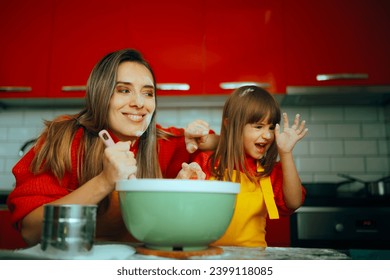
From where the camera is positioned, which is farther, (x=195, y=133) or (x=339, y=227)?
(x=339, y=227)

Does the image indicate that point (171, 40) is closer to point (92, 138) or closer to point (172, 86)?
point (172, 86)

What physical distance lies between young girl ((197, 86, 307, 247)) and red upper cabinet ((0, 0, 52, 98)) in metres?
0.89

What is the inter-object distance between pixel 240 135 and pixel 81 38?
35.4 inches

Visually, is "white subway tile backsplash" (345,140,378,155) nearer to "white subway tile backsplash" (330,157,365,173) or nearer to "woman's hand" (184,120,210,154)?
"white subway tile backsplash" (330,157,365,173)

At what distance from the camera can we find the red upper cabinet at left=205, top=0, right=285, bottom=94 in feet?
4.95

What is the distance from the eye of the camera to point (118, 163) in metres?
0.60

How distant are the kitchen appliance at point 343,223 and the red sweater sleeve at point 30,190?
785 millimetres

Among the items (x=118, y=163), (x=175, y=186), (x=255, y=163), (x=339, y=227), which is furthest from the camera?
(x=339, y=227)

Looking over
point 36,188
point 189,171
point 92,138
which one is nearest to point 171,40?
point 92,138

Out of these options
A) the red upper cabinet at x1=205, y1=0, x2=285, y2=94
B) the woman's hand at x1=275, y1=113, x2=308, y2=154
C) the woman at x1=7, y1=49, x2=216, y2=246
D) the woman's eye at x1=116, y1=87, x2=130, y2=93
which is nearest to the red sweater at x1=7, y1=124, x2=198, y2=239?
the woman at x1=7, y1=49, x2=216, y2=246

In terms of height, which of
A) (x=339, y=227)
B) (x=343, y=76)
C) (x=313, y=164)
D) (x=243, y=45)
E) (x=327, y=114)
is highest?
(x=243, y=45)

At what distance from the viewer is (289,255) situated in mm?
539

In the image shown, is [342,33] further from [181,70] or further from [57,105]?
[57,105]

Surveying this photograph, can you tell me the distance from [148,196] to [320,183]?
3.88ft
